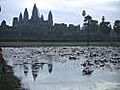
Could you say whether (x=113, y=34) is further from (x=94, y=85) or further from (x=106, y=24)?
(x=94, y=85)

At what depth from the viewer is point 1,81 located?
83.9 feet

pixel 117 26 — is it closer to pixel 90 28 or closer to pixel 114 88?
pixel 90 28

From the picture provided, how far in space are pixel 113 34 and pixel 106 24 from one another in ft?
32.3

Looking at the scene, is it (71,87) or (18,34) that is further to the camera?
(18,34)

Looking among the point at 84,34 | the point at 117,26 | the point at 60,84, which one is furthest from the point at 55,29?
the point at 60,84

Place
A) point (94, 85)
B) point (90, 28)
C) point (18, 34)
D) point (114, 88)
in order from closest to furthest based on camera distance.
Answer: point (114, 88) → point (94, 85) → point (18, 34) → point (90, 28)

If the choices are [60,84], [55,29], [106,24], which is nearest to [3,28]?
A: [55,29]

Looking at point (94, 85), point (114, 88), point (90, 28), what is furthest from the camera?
point (90, 28)

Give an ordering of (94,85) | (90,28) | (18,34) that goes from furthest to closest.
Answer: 1. (90,28)
2. (18,34)
3. (94,85)

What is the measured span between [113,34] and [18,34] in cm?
4741

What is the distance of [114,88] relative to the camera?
24531 millimetres

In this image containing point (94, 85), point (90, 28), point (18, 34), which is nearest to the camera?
point (94, 85)

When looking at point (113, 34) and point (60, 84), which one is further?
point (113, 34)

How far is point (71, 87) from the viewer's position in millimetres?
25188
